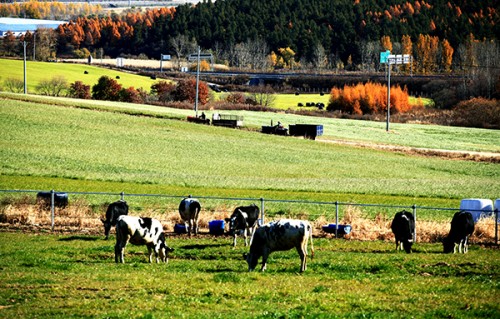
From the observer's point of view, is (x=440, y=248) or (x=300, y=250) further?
(x=440, y=248)

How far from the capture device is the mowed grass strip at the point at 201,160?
56.2m

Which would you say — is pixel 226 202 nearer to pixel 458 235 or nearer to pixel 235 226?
pixel 235 226

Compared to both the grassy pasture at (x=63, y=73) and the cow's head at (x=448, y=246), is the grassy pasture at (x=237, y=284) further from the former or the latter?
the grassy pasture at (x=63, y=73)

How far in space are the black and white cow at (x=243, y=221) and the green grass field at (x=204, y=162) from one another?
1423cm

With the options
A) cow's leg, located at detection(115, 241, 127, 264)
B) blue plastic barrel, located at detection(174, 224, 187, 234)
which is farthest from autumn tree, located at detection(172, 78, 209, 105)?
cow's leg, located at detection(115, 241, 127, 264)

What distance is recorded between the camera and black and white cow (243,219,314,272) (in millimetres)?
26688

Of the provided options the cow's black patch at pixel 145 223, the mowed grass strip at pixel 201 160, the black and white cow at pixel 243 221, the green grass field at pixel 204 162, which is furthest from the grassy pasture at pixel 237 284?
the mowed grass strip at pixel 201 160

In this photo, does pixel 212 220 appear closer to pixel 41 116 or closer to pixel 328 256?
pixel 328 256

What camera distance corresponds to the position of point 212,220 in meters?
37.3

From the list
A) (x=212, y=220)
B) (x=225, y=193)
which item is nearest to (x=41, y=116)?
(x=225, y=193)

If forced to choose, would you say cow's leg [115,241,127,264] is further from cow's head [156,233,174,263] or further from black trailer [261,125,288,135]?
black trailer [261,125,288,135]

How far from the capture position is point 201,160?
68.5 m

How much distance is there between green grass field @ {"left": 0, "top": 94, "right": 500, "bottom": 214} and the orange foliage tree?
50650 mm

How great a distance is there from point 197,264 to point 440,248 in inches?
400
